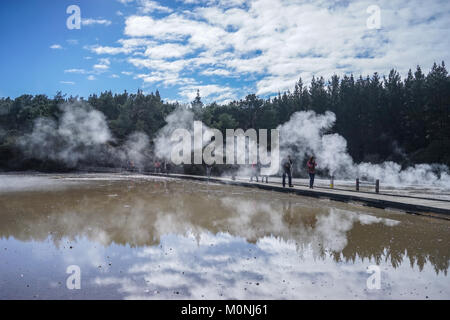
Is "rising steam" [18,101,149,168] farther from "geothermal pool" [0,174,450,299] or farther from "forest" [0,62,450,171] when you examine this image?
"geothermal pool" [0,174,450,299]

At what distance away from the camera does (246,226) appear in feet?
35.0

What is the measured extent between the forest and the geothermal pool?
40900 millimetres

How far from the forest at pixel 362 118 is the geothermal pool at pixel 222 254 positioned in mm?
40900

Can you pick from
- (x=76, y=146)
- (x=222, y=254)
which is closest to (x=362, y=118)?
(x=76, y=146)

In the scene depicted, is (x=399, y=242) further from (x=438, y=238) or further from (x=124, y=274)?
(x=124, y=274)

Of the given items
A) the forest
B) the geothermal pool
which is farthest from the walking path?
the forest

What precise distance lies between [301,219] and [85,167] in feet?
164

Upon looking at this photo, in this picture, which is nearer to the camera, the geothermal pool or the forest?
the geothermal pool

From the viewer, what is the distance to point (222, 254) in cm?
753

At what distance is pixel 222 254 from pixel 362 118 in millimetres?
63374

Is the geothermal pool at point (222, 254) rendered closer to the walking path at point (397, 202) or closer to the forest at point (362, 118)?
the walking path at point (397, 202)

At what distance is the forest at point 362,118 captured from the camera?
176 ft

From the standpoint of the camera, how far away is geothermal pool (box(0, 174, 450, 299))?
18.0 ft
